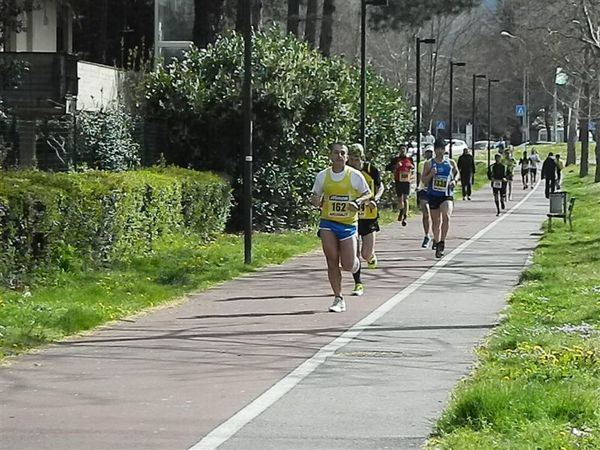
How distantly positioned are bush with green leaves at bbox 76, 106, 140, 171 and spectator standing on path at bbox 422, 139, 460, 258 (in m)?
5.71

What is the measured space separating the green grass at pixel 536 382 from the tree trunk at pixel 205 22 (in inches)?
577

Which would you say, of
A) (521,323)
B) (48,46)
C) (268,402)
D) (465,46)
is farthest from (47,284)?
(465,46)

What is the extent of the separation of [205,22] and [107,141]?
732 cm

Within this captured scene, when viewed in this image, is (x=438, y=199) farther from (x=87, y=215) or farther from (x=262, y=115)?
(x=87, y=215)

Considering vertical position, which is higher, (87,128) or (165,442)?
(87,128)

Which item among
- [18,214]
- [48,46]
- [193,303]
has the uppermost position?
[48,46]

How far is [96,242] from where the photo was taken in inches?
674

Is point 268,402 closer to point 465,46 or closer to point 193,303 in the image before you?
point 193,303

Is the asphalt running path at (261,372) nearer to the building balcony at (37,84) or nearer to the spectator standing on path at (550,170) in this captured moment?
the building balcony at (37,84)

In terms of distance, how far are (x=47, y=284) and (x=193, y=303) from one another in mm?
1719

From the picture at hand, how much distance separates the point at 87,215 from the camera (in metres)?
16.7

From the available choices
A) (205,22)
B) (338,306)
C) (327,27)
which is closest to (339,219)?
(338,306)

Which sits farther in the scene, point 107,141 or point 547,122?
point 547,122

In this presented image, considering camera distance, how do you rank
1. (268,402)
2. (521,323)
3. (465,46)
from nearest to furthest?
(268,402)
(521,323)
(465,46)
